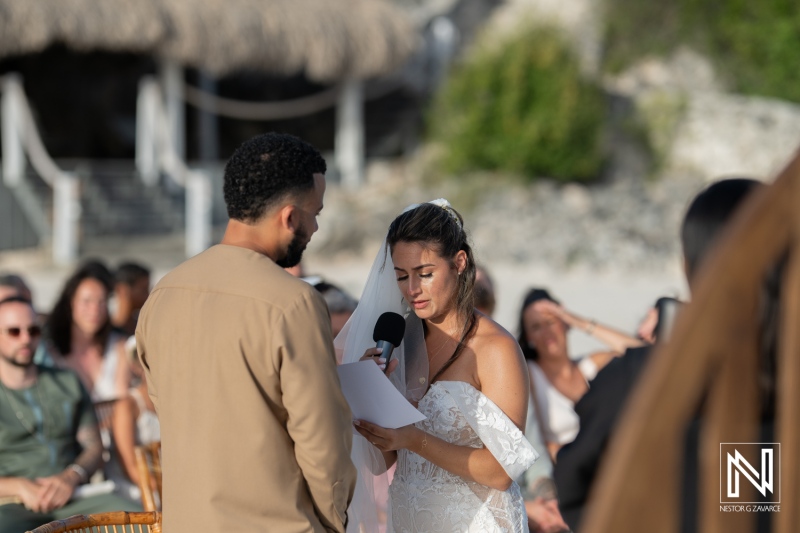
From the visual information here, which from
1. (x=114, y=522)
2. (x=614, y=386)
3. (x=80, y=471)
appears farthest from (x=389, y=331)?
(x=80, y=471)

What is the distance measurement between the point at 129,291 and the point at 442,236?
3952 millimetres

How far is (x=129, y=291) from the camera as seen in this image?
631 cm

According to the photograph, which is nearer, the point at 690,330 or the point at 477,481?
the point at 690,330

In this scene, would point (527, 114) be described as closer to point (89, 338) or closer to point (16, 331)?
point (89, 338)

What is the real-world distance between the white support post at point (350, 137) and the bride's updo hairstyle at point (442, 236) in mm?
14500

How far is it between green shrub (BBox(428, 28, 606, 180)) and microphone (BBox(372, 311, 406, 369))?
1445 cm

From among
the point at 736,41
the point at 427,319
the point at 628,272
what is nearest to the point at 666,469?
the point at 427,319

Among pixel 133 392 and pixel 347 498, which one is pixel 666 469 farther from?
pixel 133 392

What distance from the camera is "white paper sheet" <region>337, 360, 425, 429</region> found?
8.24 feet

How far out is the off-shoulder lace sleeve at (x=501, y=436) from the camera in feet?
8.93

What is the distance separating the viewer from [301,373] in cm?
217

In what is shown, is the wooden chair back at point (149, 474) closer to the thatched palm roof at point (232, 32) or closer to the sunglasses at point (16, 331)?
the sunglasses at point (16, 331)

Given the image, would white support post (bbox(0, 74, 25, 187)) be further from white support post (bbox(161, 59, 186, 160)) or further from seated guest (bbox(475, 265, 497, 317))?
seated guest (bbox(475, 265, 497, 317))

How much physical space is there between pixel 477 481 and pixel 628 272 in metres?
11.8
